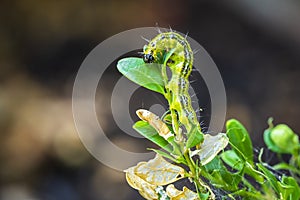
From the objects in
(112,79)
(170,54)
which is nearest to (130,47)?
(112,79)

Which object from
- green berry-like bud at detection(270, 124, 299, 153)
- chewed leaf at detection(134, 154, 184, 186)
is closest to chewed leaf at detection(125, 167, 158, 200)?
chewed leaf at detection(134, 154, 184, 186)

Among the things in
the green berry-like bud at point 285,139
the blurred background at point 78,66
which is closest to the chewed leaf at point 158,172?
the green berry-like bud at point 285,139

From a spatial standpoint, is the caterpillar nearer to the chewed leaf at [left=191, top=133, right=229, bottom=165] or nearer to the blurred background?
the chewed leaf at [left=191, top=133, right=229, bottom=165]

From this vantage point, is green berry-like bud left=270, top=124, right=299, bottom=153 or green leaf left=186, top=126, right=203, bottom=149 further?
green berry-like bud left=270, top=124, right=299, bottom=153

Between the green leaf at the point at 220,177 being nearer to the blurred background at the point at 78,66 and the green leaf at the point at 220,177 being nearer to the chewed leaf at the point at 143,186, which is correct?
the chewed leaf at the point at 143,186

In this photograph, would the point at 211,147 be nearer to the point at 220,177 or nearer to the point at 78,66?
the point at 220,177

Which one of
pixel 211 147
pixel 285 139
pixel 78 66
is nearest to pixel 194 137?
pixel 211 147
